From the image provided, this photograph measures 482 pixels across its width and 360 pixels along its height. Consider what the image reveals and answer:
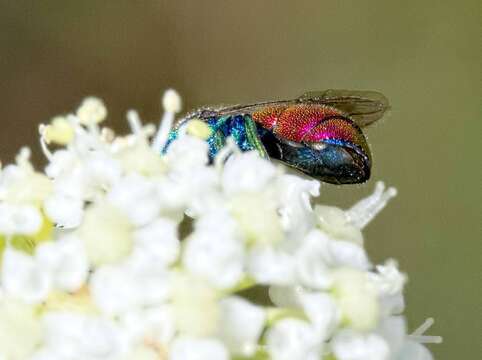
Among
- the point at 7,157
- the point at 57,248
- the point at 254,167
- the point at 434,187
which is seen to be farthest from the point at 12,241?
the point at 434,187

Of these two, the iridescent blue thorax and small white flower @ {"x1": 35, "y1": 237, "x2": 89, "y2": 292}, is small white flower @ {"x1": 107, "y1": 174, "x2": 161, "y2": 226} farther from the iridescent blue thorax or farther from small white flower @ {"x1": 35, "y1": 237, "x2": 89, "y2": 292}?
the iridescent blue thorax

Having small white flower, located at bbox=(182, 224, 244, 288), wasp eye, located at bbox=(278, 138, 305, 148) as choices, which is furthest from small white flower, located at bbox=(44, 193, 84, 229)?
wasp eye, located at bbox=(278, 138, 305, 148)

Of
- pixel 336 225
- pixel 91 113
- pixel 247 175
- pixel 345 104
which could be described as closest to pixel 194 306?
pixel 247 175

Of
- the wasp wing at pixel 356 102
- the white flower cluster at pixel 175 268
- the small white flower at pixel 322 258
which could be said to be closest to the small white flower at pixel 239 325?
the white flower cluster at pixel 175 268

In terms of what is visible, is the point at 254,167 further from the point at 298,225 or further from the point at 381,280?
the point at 381,280

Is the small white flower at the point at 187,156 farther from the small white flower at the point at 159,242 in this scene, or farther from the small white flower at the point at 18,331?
the small white flower at the point at 18,331
